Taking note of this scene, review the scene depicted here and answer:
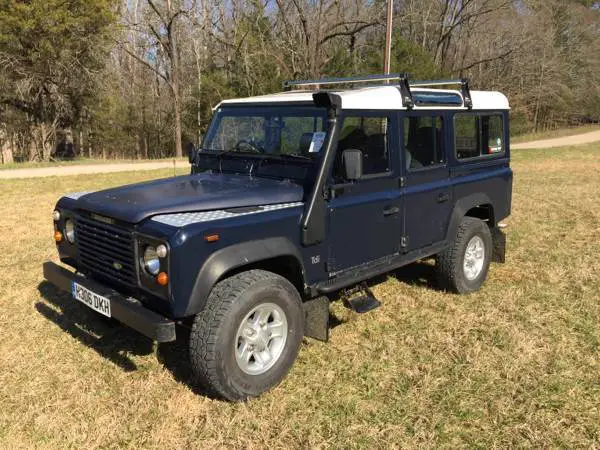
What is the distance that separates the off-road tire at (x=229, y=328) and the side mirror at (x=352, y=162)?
34.4 inches

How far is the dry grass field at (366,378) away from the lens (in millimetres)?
3174

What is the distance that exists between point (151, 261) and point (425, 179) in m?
2.58

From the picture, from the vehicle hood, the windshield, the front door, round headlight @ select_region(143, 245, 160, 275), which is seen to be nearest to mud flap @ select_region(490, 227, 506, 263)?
the front door

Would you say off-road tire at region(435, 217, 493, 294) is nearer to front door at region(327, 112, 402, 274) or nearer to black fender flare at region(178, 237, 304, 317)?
front door at region(327, 112, 402, 274)

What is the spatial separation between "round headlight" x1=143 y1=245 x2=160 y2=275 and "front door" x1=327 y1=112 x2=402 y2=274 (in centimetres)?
130

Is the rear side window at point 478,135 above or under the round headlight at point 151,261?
above

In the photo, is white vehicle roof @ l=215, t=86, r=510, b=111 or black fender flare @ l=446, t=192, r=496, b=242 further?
black fender flare @ l=446, t=192, r=496, b=242

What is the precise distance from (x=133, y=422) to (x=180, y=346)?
1.05m

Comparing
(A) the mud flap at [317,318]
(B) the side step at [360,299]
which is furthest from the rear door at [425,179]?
(A) the mud flap at [317,318]

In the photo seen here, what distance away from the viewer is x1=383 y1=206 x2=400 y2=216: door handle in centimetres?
421

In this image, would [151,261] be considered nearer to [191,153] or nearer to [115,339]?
[115,339]

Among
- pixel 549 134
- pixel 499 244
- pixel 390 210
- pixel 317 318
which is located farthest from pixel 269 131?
pixel 549 134

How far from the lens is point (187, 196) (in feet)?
11.7

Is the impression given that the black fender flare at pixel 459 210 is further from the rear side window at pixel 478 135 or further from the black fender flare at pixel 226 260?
the black fender flare at pixel 226 260
